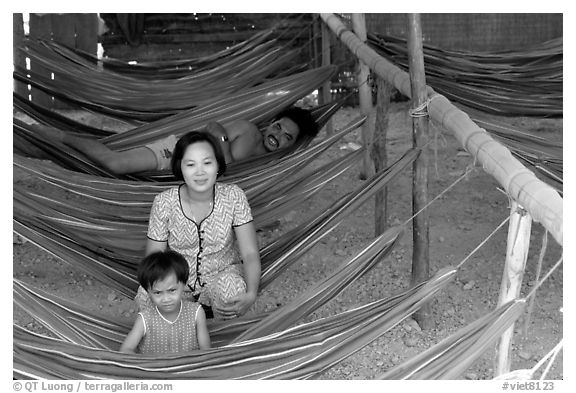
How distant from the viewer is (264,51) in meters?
3.81

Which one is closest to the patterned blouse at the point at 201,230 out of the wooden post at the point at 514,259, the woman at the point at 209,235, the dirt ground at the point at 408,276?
the woman at the point at 209,235

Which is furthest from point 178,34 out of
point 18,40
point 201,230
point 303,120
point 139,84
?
point 201,230

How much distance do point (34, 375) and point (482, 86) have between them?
2211 millimetres

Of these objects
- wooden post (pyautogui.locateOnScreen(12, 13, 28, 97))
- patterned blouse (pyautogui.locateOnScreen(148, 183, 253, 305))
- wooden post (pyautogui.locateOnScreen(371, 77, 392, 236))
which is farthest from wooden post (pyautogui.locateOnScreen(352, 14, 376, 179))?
wooden post (pyautogui.locateOnScreen(12, 13, 28, 97))

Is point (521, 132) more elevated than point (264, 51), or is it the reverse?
point (264, 51)

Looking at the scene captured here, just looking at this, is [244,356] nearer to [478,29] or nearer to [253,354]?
[253,354]

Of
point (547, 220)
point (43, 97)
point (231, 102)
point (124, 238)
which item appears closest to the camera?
point (547, 220)

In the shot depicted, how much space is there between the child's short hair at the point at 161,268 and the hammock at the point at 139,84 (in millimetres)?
1555

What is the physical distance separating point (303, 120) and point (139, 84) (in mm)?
815

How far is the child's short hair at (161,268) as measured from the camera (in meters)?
1.98

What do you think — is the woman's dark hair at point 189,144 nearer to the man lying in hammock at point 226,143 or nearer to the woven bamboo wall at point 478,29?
the man lying in hammock at point 226,143

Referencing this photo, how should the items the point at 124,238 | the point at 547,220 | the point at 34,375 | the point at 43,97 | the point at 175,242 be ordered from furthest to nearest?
the point at 43,97 → the point at 124,238 → the point at 175,242 → the point at 34,375 → the point at 547,220

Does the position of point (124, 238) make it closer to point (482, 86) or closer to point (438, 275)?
point (438, 275)
